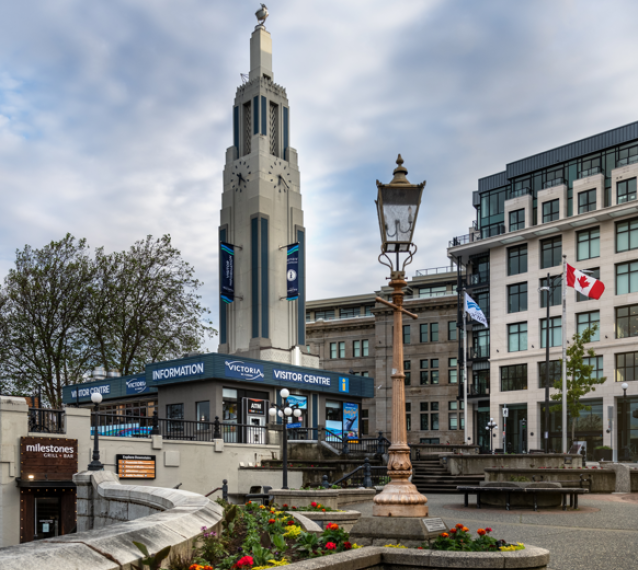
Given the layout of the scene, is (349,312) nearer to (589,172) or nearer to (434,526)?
(589,172)

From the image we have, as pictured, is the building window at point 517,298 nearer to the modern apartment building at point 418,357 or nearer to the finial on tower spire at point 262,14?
the modern apartment building at point 418,357

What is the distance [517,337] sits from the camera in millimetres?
57844

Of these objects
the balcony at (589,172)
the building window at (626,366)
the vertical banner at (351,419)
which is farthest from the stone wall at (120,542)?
the balcony at (589,172)

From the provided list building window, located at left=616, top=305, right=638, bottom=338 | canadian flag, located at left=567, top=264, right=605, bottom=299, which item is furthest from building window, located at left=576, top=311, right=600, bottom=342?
canadian flag, located at left=567, top=264, right=605, bottom=299

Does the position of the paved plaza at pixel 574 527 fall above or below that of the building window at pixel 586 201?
below

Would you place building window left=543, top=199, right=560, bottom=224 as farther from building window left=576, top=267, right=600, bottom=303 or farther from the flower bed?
the flower bed

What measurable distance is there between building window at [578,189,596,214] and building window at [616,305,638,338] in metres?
8.17

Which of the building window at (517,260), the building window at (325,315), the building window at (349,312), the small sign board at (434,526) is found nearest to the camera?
the small sign board at (434,526)

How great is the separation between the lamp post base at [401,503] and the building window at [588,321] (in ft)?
160

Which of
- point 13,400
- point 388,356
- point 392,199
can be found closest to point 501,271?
point 388,356

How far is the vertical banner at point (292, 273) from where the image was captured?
1753 inches

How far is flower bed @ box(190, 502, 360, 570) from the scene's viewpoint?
6059mm

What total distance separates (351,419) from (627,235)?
2461 cm

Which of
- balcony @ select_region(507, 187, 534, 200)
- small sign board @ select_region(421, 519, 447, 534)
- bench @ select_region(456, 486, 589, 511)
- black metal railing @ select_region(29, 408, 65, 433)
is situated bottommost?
bench @ select_region(456, 486, 589, 511)
